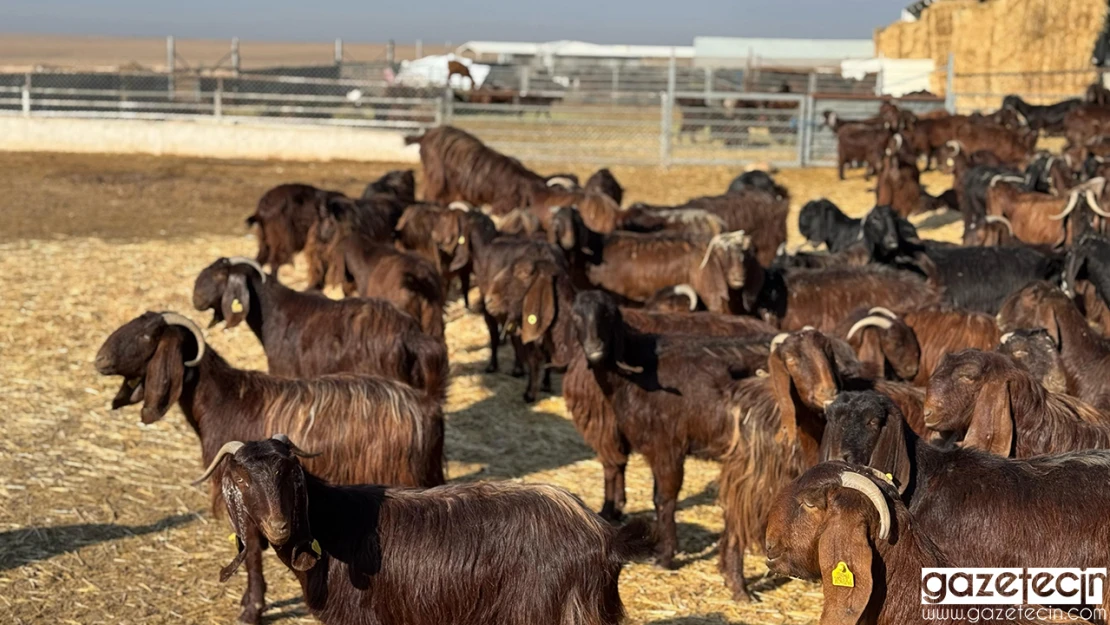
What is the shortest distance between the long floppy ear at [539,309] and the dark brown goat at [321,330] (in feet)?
1.99

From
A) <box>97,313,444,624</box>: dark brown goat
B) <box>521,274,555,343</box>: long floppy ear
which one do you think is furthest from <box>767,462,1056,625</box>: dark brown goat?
<box>521,274,555,343</box>: long floppy ear

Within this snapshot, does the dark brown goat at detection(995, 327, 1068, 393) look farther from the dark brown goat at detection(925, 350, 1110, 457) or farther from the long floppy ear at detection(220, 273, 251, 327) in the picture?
the long floppy ear at detection(220, 273, 251, 327)

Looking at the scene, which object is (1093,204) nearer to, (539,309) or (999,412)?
(539,309)

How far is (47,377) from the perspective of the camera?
9727mm

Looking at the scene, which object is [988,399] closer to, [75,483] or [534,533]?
[534,533]

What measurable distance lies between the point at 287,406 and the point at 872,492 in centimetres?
357

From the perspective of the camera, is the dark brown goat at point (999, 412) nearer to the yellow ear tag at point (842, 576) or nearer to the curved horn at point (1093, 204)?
the yellow ear tag at point (842, 576)

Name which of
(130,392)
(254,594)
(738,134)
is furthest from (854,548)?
(738,134)

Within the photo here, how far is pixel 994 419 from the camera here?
5.51m

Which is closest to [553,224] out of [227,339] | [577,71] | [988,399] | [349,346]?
[349,346]

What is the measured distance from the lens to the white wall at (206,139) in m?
24.7

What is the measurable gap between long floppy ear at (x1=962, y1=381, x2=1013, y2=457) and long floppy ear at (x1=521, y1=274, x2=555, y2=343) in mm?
3218

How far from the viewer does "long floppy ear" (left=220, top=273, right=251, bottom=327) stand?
7863 millimetres

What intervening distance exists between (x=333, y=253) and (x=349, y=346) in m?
3.06
